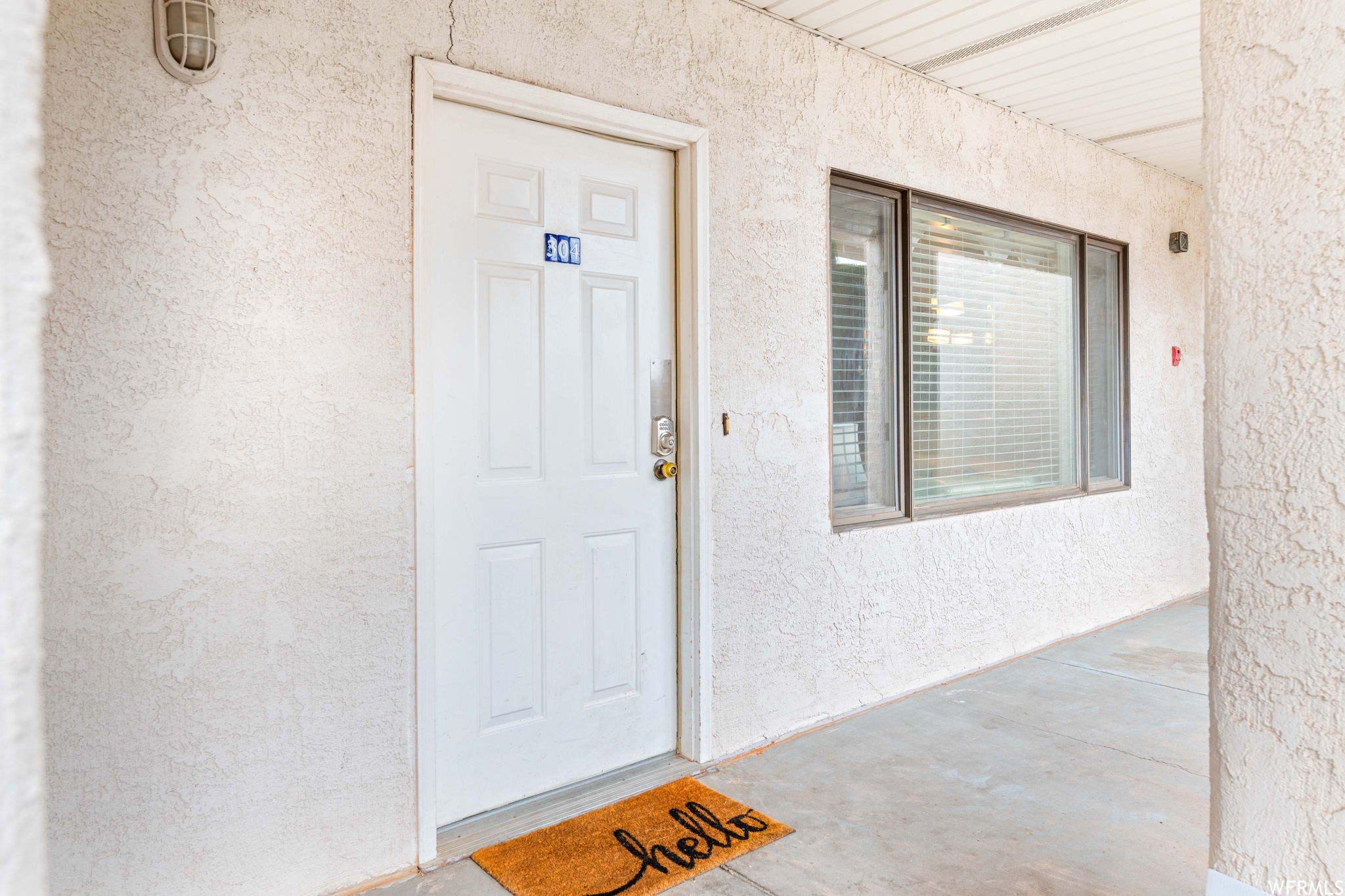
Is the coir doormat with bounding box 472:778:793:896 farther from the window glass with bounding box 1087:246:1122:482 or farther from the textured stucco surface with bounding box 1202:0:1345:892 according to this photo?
the window glass with bounding box 1087:246:1122:482

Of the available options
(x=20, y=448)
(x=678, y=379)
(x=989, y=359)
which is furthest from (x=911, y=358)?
(x=20, y=448)

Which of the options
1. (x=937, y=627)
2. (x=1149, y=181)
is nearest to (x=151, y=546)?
(x=937, y=627)

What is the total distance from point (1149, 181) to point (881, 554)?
10.6 feet

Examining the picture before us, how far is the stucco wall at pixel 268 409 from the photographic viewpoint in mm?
1717

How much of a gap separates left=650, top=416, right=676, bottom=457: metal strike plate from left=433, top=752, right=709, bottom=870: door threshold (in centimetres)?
105

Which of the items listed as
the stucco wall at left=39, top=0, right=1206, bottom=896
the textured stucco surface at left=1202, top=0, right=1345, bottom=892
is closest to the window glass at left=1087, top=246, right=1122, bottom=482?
the stucco wall at left=39, top=0, right=1206, bottom=896

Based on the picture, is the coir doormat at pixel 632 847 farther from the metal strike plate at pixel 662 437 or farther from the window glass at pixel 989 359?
the window glass at pixel 989 359

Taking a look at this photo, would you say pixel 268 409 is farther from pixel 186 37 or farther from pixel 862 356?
pixel 862 356

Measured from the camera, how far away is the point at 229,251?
1864 millimetres

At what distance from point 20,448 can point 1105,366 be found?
5185 mm

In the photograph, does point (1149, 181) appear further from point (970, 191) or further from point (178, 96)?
point (178, 96)

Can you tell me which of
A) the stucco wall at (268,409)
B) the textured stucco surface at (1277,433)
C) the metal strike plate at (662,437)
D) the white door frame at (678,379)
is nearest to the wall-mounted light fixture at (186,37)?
the stucco wall at (268,409)

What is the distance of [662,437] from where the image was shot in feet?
8.92

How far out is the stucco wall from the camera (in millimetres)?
1717
